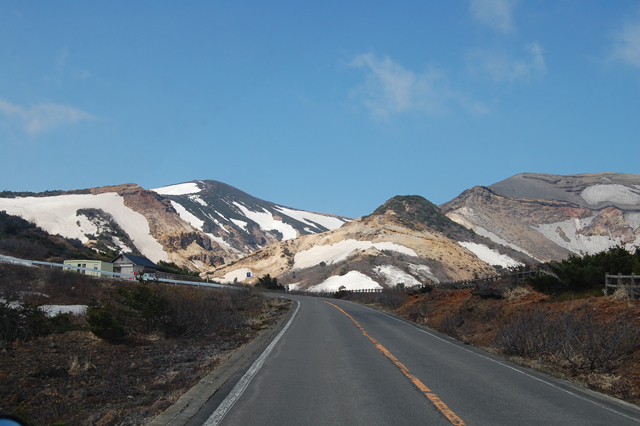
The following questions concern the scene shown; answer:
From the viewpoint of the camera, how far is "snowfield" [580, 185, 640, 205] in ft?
459

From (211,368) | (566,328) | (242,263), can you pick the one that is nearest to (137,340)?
(211,368)

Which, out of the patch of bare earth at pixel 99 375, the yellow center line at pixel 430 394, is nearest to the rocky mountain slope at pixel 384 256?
the yellow center line at pixel 430 394

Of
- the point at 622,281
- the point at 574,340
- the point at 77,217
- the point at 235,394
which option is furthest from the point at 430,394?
the point at 77,217

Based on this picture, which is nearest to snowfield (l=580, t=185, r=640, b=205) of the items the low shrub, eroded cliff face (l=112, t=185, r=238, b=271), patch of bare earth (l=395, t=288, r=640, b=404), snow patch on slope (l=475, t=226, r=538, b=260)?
snow patch on slope (l=475, t=226, r=538, b=260)

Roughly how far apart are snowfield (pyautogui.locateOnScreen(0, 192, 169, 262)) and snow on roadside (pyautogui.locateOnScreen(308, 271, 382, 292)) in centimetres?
5189

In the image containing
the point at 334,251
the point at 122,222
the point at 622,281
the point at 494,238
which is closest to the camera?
the point at 622,281

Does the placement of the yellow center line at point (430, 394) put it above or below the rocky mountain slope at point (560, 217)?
below

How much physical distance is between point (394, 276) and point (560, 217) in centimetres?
9354

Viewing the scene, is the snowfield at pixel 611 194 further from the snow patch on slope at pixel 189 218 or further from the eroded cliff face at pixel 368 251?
the snow patch on slope at pixel 189 218

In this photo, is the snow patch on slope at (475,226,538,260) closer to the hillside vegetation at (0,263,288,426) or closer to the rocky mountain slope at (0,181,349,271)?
the rocky mountain slope at (0,181,349,271)

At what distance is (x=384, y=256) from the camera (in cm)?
7306

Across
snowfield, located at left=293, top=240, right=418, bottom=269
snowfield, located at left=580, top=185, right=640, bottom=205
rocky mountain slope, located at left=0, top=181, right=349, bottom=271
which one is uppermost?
snowfield, located at left=580, top=185, right=640, bottom=205

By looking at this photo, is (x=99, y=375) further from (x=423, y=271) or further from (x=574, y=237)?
(x=574, y=237)

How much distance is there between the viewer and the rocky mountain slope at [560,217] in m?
117
